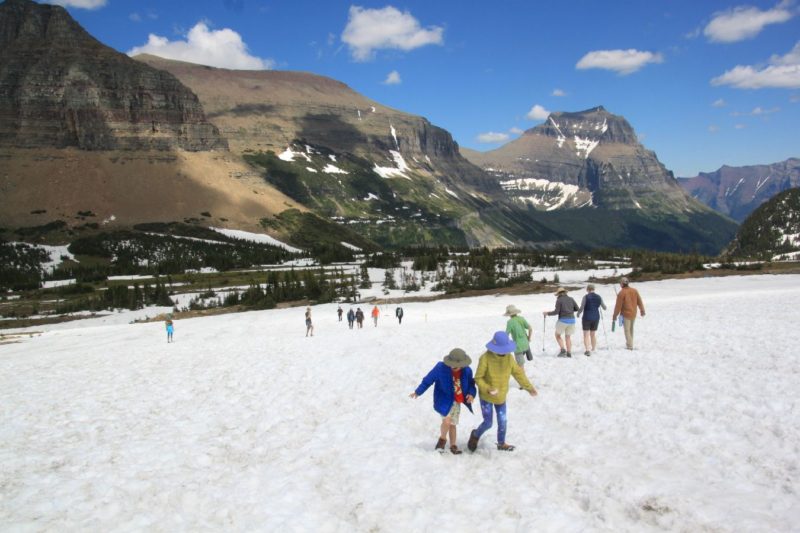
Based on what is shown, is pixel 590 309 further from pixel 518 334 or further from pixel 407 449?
pixel 407 449

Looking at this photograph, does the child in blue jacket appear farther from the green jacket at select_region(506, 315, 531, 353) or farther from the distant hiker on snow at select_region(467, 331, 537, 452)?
Answer: the green jacket at select_region(506, 315, 531, 353)

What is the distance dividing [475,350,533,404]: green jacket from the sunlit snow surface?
1.57m

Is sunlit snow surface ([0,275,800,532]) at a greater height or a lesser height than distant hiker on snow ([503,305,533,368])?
lesser

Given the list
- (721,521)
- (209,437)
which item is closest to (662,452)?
(721,521)

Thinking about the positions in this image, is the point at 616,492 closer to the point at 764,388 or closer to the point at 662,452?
the point at 662,452

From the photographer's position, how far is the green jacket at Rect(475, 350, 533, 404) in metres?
13.2

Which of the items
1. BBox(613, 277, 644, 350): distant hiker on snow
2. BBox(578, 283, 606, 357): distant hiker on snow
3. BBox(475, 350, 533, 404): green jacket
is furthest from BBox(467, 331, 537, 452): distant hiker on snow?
BBox(613, 277, 644, 350): distant hiker on snow

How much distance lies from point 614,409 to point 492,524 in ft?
25.2

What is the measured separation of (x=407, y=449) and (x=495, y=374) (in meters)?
3.36

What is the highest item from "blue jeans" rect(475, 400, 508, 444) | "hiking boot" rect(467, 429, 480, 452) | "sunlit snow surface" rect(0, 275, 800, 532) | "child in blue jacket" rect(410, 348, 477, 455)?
"child in blue jacket" rect(410, 348, 477, 455)

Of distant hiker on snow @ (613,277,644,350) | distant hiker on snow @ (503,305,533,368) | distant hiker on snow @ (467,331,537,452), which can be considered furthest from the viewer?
distant hiker on snow @ (613,277,644,350)

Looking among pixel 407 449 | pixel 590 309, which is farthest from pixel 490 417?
pixel 590 309

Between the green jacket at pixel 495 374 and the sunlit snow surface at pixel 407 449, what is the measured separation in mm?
1568

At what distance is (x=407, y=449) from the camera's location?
14672mm
